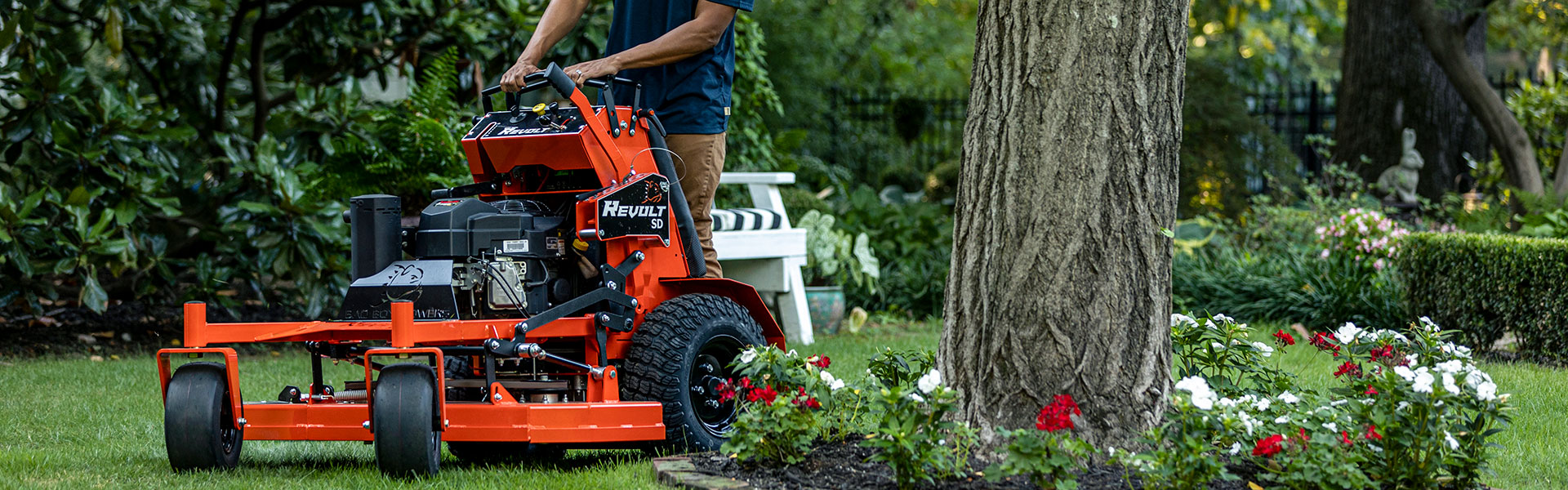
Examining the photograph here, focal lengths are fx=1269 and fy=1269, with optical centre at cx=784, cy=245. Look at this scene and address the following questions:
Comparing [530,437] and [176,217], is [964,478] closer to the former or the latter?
[530,437]

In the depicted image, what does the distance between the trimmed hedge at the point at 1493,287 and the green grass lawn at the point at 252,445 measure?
1.04 feet

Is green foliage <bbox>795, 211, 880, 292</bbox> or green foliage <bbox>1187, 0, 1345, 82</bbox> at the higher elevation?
green foliage <bbox>1187, 0, 1345, 82</bbox>

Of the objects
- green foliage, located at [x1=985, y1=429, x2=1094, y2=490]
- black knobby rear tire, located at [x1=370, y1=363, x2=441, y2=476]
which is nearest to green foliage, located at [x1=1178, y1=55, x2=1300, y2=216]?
green foliage, located at [x1=985, y1=429, x2=1094, y2=490]

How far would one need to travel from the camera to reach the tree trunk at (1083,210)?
294 cm

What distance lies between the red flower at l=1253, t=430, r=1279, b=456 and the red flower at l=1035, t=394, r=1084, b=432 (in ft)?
1.32

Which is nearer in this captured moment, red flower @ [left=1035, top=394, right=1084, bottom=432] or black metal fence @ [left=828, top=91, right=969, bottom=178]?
red flower @ [left=1035, top=394, right=1084, bottom=432]

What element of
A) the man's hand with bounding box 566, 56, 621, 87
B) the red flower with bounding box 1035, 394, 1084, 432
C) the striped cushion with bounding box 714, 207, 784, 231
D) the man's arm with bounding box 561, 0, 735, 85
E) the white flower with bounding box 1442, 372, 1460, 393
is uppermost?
the man's arm with bounding box 561, 0, 735, 85

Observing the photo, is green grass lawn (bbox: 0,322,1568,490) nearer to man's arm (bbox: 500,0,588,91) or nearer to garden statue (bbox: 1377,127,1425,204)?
man's arm (bbox: 500,0,588,91)

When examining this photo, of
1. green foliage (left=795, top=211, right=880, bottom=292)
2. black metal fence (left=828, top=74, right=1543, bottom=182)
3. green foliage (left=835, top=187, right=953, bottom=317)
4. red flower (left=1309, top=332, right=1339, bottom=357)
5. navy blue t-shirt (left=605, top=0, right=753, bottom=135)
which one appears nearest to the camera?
red flower (left=1309, top=332, right=1339, bottom=357)

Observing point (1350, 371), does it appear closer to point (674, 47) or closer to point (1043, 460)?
point (1043, 460)

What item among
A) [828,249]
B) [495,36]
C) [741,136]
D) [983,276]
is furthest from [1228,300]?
[983,276]

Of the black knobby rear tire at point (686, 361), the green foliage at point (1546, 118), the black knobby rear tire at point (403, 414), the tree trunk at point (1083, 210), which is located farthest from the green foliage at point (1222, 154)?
the black knobby rear tire at point (403, 414)

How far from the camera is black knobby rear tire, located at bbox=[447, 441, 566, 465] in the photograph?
382cm

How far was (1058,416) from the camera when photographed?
2629 mm
